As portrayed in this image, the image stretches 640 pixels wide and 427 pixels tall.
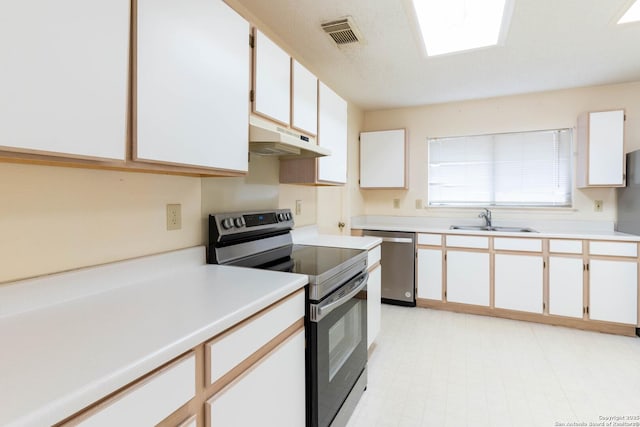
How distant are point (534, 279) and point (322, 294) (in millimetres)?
2582

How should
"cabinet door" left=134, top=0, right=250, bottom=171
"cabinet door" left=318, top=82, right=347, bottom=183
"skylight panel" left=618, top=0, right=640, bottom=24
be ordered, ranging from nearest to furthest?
"cabinet door" left=134, top=0, right=250, bottom=171
"skylight panel" left=618, top=0, right=640, bottom=24
"cabinet door" left=318, top=82, right=347, bottom=183

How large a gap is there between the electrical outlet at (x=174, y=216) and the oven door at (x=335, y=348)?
0.72 metres

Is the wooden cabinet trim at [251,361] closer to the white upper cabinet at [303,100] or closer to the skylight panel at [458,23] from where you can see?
the white upper cabinet at [303,100]

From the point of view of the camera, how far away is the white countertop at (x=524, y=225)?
114 inches

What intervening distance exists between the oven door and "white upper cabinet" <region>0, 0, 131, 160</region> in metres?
0.97

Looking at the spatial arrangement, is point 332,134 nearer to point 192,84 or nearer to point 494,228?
point 192,84

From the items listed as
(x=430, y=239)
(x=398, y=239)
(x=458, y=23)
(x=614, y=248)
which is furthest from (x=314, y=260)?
(x=614, y=248)

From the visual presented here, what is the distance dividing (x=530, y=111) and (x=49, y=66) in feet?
13.2

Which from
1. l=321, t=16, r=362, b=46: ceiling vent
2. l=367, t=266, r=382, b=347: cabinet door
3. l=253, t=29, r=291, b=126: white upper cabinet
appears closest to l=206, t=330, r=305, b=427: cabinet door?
l=367, t=266, r=382, b=347: cabinet door

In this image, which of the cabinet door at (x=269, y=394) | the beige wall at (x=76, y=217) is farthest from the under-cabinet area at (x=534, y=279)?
the beige wall at (x=76, y=217)

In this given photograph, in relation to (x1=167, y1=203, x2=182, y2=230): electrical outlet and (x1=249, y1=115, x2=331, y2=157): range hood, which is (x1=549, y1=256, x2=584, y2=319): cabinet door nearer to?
(x1=249, y1=115, x2=331, y2=157): range hood

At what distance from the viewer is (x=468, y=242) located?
3246 mm

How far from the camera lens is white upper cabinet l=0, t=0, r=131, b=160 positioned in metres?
0.71

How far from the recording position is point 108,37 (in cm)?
89
